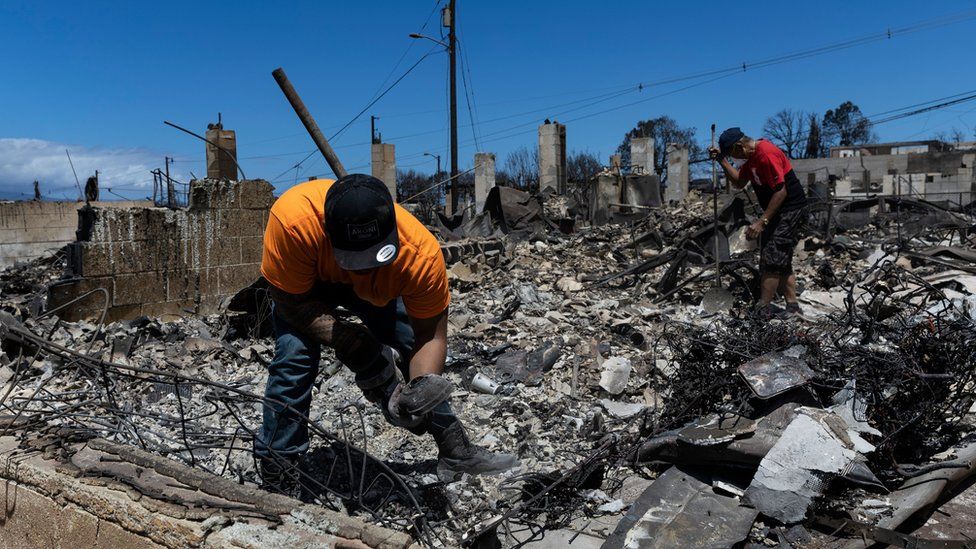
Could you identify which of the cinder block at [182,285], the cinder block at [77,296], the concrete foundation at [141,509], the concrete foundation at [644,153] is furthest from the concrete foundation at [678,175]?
the concrete foundation at [141,509]

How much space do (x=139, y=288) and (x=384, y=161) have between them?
865 centimetres

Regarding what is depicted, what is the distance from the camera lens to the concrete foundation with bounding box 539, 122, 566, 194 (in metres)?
16.1

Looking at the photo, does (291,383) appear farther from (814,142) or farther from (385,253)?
(814,142)

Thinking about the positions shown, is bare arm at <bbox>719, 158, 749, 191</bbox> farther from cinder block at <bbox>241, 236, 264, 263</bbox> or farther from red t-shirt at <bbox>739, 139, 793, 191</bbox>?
cinder block at <bbox>241, 236, 264, 263</bbox>

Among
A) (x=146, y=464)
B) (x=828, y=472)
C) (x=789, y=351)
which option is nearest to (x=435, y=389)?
(x=146, y=464)

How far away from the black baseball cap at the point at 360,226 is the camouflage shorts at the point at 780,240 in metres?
3.72

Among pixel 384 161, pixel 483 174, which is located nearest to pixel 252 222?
pixel 384 161

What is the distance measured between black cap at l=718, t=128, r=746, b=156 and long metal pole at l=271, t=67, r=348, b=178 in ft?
9.56

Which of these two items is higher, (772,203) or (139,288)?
(772,203)

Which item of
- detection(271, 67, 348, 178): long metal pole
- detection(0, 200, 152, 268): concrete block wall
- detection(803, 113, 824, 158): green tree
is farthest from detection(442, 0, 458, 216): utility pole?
detection(803, 113, 824, 158): green tree

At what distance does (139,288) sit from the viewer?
6.79 m

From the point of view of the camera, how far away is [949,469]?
274cm

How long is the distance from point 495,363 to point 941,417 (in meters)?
2.53

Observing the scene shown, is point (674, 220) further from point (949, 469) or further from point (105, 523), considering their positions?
point (105, 523)
